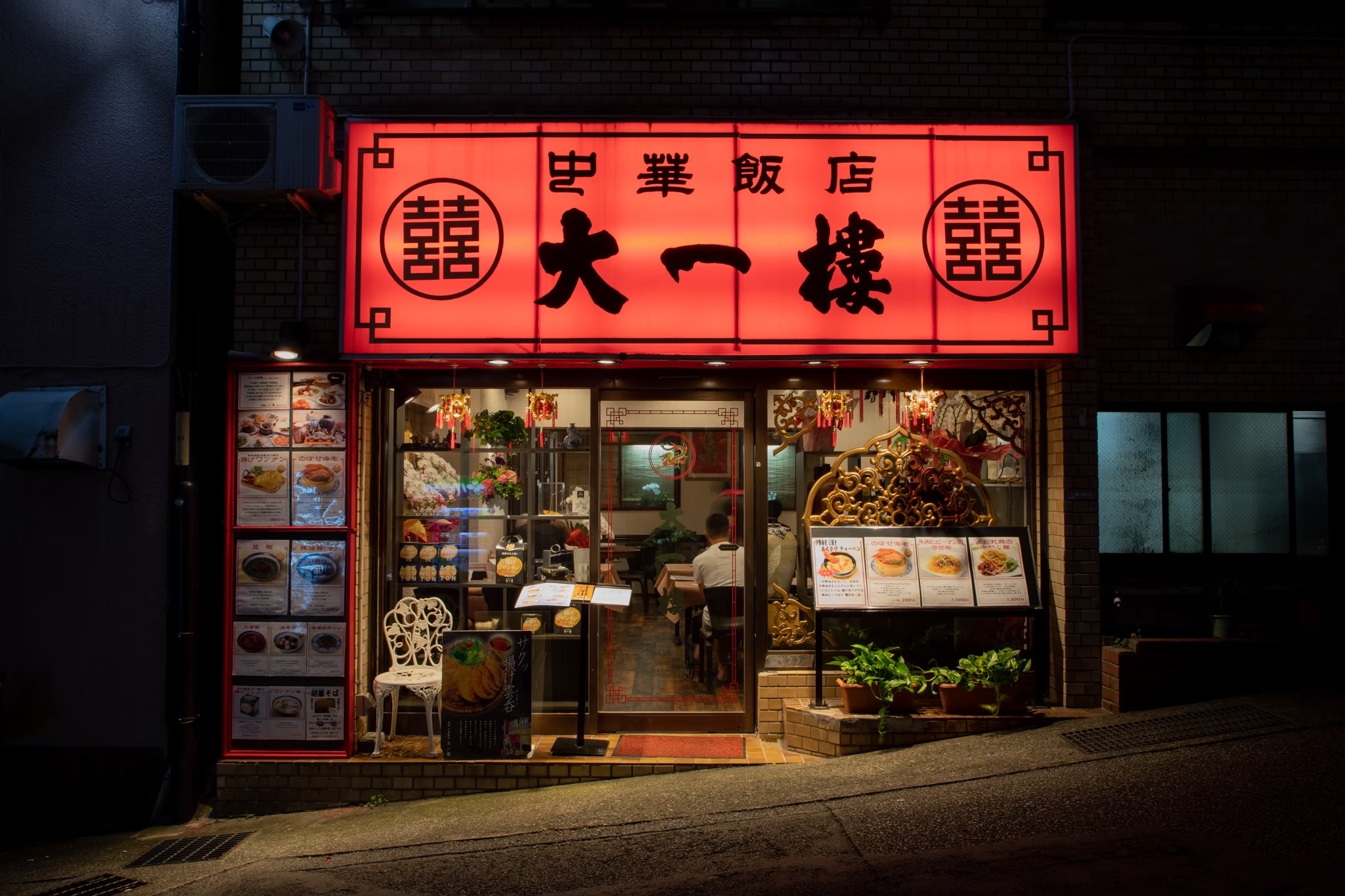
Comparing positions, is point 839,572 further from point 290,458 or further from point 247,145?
point 247,145

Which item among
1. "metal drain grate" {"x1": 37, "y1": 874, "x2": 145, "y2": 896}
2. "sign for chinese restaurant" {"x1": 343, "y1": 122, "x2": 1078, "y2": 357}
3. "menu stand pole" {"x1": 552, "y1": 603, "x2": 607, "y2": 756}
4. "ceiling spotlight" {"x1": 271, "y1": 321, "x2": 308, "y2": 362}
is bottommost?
"metal drain grate" {"x1": 37, "y1": 874, "x2": 145, "y2": 896}

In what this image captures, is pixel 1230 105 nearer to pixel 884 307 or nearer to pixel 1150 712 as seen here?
pixel 884 307

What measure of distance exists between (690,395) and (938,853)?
4.34 meters

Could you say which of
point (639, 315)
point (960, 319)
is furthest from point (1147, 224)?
point (639, 315)

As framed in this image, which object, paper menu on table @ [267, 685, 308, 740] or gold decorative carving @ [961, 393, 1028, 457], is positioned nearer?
paper menu on table @ [267, 685, 308, 740]

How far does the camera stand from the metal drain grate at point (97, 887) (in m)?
5.83

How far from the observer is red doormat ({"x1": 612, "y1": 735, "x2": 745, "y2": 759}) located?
7.40 meters

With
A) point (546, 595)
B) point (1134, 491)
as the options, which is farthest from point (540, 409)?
point (1134, 491)

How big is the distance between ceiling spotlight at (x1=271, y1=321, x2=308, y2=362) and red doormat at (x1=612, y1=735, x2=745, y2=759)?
172 inches

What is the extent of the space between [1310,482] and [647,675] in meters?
6.56

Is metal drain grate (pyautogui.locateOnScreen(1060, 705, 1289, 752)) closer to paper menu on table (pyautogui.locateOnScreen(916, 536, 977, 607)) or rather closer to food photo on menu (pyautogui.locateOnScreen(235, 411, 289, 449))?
paper menu on table (pyautogui.locateOnScreen(916, 536, 977, 607))

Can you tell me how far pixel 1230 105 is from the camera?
7730mm

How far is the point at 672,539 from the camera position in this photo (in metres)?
8.02

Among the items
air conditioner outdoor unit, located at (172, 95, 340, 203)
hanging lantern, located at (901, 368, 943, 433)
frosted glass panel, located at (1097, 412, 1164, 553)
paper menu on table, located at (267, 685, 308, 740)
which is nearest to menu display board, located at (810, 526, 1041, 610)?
hanging lantern, located at (901, 368, 943, 433)
